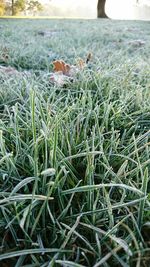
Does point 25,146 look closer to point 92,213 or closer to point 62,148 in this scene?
point 62,148

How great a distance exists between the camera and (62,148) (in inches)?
29.7

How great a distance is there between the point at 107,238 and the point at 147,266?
80 millimetres

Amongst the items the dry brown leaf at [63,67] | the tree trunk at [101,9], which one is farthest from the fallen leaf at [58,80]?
the tree trunk at [101,9]

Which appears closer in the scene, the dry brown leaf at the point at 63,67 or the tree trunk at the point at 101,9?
the dry brown leaf at the point at 63,67

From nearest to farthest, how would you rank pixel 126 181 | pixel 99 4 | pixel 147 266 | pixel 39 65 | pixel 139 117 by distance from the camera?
1. pixel 147 266
2. pixel 126 181
3. pixel 139 117
4. pixel 39 65
5. pixel 99 4

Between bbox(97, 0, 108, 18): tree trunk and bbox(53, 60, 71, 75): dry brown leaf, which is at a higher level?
bbox(97, 0, 108, 18): tree trunk

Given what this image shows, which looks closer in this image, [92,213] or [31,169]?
[92,213]

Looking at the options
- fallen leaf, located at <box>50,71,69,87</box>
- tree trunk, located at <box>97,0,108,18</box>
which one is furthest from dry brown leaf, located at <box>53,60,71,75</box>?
tree trunk, located at <box>97,0,108,18</box>

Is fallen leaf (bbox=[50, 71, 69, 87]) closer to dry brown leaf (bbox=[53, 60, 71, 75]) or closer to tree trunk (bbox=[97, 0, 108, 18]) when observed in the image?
dry brown leaf (bbox=[53, 60, 71, 75])

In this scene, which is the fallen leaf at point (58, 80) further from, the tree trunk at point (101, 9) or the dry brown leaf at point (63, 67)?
the tree trunk at point (101, 9)

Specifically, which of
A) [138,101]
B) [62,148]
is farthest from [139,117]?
[62,148]

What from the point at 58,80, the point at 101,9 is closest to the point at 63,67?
the point at 58,80

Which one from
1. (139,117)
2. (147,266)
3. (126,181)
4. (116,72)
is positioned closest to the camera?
(147,266)

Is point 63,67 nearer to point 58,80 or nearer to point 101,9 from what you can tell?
point 58,80
